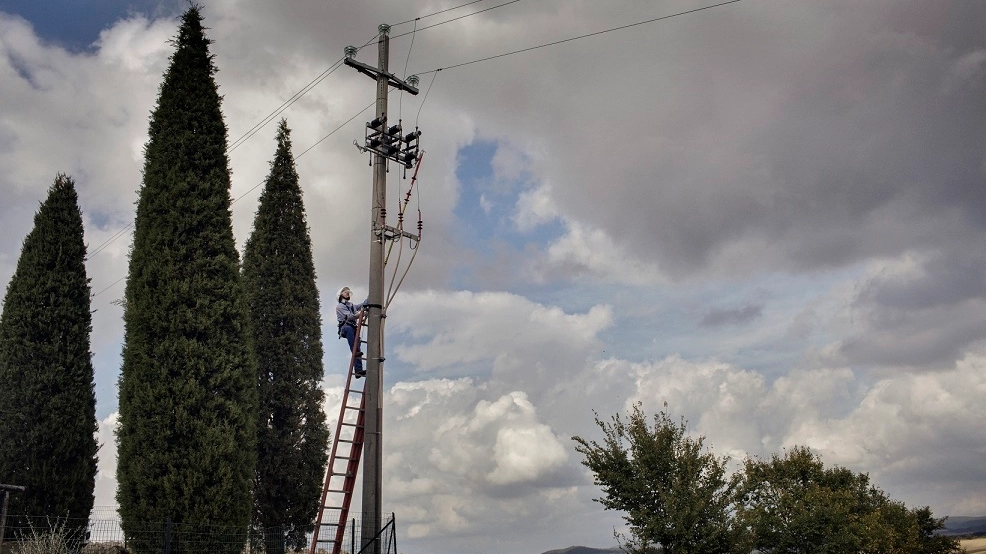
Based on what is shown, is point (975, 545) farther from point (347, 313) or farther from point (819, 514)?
point (347, 313)

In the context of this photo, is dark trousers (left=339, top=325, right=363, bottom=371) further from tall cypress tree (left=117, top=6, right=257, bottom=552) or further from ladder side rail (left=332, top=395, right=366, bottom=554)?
tall cypress tree (left=117, top=6, right=257, bottom=552)

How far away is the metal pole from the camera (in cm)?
1552

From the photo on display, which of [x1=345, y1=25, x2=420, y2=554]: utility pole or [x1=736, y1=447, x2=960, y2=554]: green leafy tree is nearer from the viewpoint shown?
[x1=345, y1=25, x2=420, y2=554]: utility pole

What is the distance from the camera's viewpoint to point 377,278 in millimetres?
16516

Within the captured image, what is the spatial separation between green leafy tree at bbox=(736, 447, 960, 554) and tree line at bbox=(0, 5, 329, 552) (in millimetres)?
14122

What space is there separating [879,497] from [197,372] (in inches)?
1659

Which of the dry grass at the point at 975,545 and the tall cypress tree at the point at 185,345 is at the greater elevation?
the tall cypress tree at the point at 185,345

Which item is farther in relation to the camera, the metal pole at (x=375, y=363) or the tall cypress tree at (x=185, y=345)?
the tall cypress tree at (x=185, y=345)

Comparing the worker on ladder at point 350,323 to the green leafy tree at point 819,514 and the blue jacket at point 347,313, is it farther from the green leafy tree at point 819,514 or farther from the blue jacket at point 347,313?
the green leafy tree at point 819,514

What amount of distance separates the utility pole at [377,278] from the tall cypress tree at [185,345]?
5.26 metres

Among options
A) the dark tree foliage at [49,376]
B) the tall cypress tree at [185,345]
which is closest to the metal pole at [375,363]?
the tall cypress tree at [185,345]

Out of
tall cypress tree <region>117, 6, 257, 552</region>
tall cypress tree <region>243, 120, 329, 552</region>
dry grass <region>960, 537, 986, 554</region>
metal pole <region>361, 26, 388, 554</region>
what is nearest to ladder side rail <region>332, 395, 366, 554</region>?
metal pole <region>361, 26, 388, 554</region>

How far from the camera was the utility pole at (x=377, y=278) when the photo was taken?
15.6 meters

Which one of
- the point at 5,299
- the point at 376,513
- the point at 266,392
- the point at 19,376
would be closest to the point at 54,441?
the point at 19,376
